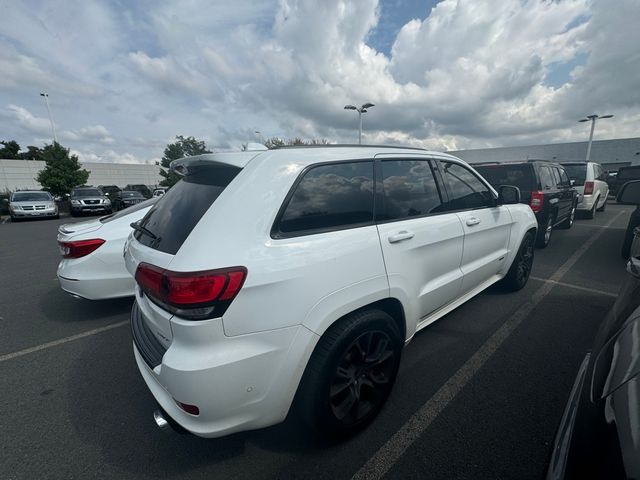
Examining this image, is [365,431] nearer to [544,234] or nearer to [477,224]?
[477,224]

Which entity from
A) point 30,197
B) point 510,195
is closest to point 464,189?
point 510,195

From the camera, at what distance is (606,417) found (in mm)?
913

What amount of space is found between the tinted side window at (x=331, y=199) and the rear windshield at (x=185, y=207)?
41 cm

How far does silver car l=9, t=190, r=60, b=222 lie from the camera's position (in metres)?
14.7

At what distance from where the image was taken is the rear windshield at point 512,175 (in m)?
5.83

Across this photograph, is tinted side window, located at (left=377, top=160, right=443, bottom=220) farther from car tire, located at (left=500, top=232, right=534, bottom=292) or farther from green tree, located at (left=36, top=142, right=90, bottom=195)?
green tree, located at (left=36, top=142, right=90, bottom=195)

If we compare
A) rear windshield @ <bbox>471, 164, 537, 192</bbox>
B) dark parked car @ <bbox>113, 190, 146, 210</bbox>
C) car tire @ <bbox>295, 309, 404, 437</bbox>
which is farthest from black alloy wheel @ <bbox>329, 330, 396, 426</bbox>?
dark parked car @ <bbox>113, 190, 146, 210</bbox>

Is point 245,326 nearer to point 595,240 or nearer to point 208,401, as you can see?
point 208,401

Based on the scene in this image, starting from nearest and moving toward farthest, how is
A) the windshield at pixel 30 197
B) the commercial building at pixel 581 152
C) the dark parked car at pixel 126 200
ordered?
1. the windshield at pixel 30 197
2. the dark parked car at pixel 126 200
3. the commercial building at pixel 581 152

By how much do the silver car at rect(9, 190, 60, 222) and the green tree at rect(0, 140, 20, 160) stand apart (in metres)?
51.5

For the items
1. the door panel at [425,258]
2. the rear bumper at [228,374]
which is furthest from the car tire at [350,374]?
the door panel at [425,258]

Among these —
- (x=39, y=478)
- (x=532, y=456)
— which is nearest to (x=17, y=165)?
(x=39, y=478)

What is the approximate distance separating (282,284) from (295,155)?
80cm

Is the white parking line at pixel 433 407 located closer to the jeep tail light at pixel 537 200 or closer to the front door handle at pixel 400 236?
the front door handle at pixel 400 236
